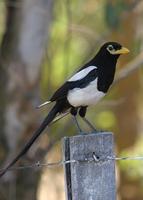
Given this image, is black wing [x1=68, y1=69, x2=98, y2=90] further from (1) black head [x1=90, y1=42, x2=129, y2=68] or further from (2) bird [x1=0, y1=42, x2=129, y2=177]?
(1) black head [x1=90, y1=42, x2=129, y2=68]

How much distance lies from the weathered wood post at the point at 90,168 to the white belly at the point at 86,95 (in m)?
1.11

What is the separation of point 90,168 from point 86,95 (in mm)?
1214

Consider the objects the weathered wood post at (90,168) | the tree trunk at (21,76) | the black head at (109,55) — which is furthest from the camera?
the tree trunk at (21,76)

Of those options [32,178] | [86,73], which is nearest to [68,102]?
[86,73]

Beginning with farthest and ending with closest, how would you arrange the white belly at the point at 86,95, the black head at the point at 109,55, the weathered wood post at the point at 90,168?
the black head at the point at 109,55 < the white belly at the point at 86,95 < the weathered wood post at the point at 90,168

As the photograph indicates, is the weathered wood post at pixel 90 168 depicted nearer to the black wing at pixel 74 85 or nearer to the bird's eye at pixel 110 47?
the black wing at pixel 74 85

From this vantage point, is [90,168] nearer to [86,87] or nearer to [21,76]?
[86,87]

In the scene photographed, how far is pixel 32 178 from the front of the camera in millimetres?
6543

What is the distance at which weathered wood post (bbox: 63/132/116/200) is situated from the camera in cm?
330

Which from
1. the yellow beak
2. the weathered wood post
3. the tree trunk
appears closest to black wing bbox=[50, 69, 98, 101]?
the yellow beak

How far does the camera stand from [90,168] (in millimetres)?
3314

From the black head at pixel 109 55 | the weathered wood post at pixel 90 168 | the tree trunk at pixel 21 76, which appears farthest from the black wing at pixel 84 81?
the tree trunk at pixel 21 76

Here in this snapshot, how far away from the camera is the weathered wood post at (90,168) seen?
330 centimetres

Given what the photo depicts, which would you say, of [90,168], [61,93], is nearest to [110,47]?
[61,93]
